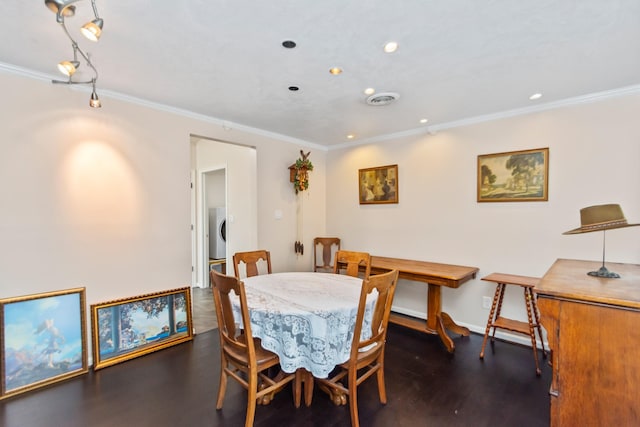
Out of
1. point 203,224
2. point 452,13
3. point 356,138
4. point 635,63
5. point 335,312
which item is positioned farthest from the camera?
point 203,224

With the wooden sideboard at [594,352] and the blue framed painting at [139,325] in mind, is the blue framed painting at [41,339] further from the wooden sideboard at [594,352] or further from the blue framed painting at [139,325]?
the wooden sideboard at [594,352]

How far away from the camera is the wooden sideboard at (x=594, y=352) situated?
1297mm

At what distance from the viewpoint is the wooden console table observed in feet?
9.68

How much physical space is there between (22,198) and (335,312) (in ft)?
8.21

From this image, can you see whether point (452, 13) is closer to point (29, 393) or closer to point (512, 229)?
point (512, 229)

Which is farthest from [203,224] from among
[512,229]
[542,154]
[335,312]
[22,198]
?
[542,154]

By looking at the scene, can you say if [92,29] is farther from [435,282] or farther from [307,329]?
[435,282]

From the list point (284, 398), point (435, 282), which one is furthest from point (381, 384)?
point (435, 282)

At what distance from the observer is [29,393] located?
2.20 m

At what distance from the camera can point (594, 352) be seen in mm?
1357

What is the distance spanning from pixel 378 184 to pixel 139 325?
10.6 feet

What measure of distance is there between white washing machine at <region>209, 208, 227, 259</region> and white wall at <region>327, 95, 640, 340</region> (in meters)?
2.18

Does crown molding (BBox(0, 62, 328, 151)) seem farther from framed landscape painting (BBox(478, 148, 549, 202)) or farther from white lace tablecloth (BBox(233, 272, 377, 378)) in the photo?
framed landscape painting (BBox(478, 148, 549, 202))

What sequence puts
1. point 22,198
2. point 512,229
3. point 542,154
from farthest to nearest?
point 512,229 < point 542,154 < point 22,198
